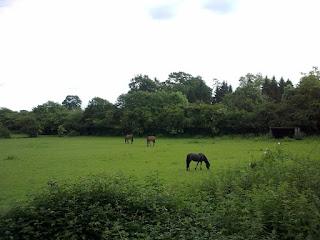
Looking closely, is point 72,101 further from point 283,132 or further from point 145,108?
point 283,132

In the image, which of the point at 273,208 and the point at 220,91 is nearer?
the point at 273,208

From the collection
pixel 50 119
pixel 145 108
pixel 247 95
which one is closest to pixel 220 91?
pixel 247 95

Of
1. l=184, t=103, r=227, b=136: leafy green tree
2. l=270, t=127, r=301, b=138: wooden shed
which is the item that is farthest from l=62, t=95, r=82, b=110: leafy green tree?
l=270, t=127, r=301, b=138: wooden shed

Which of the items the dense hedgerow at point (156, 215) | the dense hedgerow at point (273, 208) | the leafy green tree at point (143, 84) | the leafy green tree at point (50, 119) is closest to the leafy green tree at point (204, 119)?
the leafy green tree at point (50, 119)

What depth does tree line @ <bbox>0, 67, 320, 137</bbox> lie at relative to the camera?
191 ft

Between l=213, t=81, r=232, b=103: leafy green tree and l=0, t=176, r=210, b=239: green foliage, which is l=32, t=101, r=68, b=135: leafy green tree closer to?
l=213, t=81, r=232, b=103: leafy green tree

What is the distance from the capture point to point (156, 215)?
11016mm

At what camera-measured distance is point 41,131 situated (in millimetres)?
95500

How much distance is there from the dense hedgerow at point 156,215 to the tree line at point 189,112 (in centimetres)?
4820

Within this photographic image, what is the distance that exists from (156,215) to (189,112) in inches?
2545

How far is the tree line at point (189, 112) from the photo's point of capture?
58250mm

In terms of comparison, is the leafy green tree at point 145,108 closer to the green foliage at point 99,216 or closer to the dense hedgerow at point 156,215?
the dense hedgerow at point 156,215

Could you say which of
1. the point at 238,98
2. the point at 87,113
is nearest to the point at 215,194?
the point at 238,98

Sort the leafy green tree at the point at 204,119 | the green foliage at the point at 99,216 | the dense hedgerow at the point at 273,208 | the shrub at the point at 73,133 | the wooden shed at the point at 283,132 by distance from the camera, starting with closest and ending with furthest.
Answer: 1. the dense hedgerow at the point at 273,208
2. the green foliage at the point at 99,216
3. the wooden shed at the point at 283,132
4. the leafy green tree at the point at 204,119
5. the shrub at the point at 73,133
